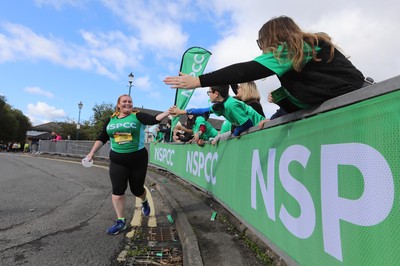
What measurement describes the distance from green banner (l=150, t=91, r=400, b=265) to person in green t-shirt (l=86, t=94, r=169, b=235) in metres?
1.95

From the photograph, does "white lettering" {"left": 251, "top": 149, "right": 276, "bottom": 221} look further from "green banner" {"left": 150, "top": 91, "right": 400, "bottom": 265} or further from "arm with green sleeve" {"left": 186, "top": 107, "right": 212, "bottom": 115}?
"arm with green sleeve" {"left": 186, "top": 107, "right": 212, "bottom": 115}

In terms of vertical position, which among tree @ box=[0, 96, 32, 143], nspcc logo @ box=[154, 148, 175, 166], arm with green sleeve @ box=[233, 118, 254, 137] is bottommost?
nspcc logo @ box=[154, 148, 175, 166]

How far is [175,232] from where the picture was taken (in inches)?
185

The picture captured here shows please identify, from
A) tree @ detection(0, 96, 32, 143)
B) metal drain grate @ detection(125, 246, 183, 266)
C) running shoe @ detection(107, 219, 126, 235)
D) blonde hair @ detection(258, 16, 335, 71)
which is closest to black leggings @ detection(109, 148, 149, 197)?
running shoe @ detection(107, 219, 126, 235)

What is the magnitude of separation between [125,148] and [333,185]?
3379 mm

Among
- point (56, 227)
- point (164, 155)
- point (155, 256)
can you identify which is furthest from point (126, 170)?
point (164, 155)

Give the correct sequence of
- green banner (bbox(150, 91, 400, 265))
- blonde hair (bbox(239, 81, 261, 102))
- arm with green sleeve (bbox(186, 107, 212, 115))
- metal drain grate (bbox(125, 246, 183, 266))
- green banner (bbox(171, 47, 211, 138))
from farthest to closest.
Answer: green banner (bbox(171, 47, 211, 138)) < blonde hair (bbox(239, 81, 261, 102)) < arm with green sleeve (bbox(186, 107, 212, 115)) < metal drain grate (bbox(125, 246, 183, 266)) < green banner (bbox(150, 91, 400, 265))

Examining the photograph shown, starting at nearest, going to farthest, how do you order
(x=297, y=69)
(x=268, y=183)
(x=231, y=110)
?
1. (x=297, y=69)
2. (x=268, y=183)
3. (x=231, y=110)

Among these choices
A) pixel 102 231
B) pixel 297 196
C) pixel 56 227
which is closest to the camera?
pixel 297 196

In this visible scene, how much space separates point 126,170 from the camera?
4.93 metres

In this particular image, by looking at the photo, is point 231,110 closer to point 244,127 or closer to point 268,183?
point 244,127

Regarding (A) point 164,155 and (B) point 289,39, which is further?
(A) point 164,155

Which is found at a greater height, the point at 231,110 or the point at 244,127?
the point at 231,110

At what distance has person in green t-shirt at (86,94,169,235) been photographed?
485cm
